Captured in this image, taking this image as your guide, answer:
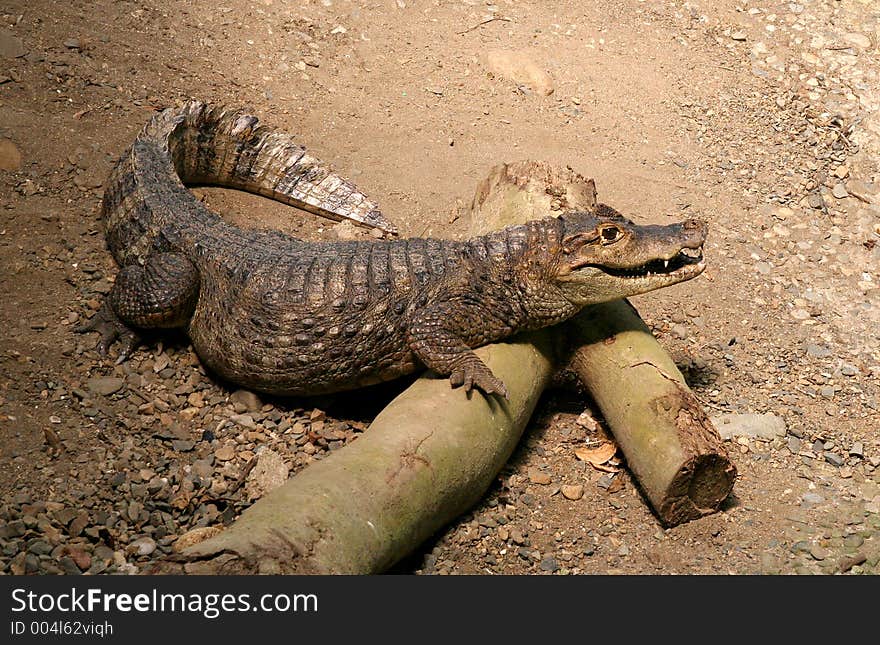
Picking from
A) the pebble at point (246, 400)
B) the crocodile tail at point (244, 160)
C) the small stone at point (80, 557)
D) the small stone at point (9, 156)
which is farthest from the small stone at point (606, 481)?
the small stone at point (9, 156)

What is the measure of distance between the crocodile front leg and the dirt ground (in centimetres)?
62

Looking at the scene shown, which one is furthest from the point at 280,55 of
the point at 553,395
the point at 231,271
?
the point at 553,395

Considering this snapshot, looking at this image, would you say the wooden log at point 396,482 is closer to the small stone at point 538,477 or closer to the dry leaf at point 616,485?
the small stone at point 538,477

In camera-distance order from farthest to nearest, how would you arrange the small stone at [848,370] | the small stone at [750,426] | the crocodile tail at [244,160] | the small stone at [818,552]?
the crocodile tail at [244,160] < the small stone at [848,370] < the small stone at [750,426] < the small stone at [818,552]

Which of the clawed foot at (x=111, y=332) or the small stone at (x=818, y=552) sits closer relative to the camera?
the small stone at (x=818, y=552)

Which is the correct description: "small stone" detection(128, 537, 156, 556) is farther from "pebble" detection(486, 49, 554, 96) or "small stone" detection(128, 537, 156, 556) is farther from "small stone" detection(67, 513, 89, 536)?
"pebble" detection(486, 49, 554, 96)

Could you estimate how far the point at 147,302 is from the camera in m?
4.93

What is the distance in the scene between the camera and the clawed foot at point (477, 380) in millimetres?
4316

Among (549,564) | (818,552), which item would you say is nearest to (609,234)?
(549,564)

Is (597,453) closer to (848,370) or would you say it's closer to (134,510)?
(848,370)

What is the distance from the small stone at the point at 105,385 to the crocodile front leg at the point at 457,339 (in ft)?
5.11

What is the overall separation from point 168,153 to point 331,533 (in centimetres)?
319

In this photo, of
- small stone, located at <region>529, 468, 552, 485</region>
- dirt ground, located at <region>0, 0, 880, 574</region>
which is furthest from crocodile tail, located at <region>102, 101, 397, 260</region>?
small stone, located at <region>529, 468, 552, 485</region>

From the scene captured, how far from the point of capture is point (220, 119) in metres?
6.09
